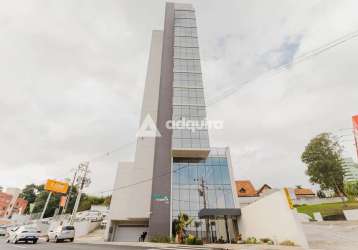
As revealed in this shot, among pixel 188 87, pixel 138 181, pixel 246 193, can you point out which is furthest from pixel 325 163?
pixel 138 181

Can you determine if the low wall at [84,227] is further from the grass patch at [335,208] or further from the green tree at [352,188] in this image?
the green tree at [352,188]

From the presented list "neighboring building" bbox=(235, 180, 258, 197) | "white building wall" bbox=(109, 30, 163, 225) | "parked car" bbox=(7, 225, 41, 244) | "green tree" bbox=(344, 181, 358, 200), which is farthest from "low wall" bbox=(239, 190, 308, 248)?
"neighboring building" bbox=(235, 180, 258, 197)

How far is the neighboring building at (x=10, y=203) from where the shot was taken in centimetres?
7161

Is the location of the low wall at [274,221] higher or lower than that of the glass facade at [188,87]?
lower

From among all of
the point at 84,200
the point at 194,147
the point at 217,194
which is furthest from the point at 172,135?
the point at 84,200

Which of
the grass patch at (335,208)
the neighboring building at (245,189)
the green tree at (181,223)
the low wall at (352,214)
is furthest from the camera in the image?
the neighboring building at (245,189)

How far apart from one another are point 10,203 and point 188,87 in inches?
3431

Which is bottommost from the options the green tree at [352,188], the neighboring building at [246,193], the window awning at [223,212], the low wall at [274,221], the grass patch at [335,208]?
the low wall at [274,221]

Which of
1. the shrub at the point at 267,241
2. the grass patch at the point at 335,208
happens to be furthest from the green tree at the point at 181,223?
the grass patch at the point at 335,208

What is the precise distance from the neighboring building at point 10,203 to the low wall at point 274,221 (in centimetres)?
8310

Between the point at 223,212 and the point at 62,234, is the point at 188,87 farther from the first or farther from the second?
the point at 62,234

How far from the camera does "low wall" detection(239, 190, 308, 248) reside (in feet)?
36.0

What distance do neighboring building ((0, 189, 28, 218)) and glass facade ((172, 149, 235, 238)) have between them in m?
72.0

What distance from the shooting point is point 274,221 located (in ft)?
42.4
